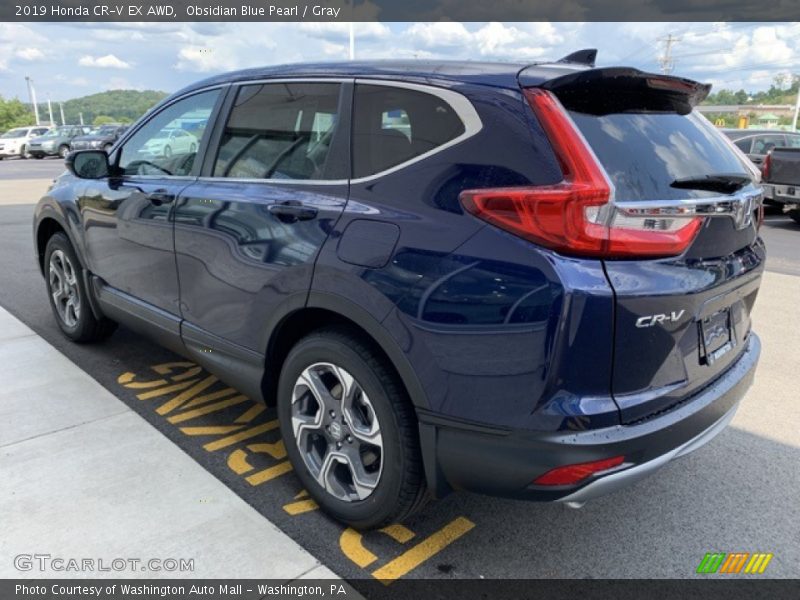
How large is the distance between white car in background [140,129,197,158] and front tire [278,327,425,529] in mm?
1473

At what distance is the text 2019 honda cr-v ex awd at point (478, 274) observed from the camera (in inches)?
76.8

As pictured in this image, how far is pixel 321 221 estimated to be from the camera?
247cm

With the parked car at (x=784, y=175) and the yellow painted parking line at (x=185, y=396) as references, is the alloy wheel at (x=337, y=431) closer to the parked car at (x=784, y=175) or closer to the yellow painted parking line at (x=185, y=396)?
the yellow painted parking line at (x=185, y=396)

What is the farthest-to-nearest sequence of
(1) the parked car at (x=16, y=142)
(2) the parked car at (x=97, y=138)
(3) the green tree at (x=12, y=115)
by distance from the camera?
(3) the green tree at (x=12, y=115)
(1) the parked car at (x=16, y=142)
(2) the parked car at (x=97, y=138)

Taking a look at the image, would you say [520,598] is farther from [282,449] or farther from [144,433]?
[144,433]

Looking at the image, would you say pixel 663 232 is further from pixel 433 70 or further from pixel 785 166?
pixel 785 166

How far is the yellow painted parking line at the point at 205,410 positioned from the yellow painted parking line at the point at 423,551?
150 cm

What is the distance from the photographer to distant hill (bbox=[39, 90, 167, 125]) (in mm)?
56662

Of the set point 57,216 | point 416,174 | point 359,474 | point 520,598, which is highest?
point 416,174

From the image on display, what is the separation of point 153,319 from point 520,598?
243 cm

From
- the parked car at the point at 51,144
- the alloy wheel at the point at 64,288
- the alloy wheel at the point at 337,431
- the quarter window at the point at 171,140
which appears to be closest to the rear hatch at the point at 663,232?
the alloy wheel at the point at 337,431

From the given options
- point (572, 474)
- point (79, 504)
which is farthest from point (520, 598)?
point (79, 504)

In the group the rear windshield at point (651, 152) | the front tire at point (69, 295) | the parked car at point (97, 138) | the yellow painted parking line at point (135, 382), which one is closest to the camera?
the rear windshield at point (651, 152)

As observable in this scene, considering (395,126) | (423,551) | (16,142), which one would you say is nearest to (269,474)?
(423,551)
